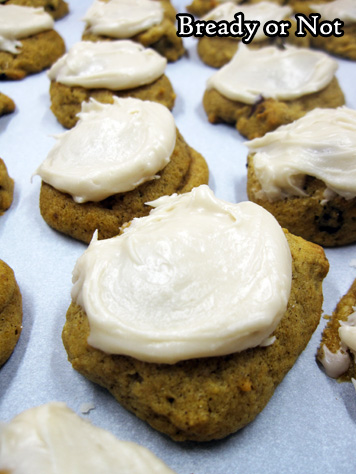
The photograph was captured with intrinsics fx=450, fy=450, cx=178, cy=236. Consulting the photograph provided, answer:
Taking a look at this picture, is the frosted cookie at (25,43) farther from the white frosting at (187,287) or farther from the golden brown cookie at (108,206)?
the white frosting at (187,287)

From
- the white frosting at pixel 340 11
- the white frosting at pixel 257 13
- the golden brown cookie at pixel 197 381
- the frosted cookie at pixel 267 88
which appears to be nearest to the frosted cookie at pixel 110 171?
the golden brown cookie at pixel 197 381

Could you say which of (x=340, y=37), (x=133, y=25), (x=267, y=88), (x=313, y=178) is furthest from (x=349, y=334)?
(x=340, y=37)

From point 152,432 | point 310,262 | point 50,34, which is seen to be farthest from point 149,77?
point 152,432

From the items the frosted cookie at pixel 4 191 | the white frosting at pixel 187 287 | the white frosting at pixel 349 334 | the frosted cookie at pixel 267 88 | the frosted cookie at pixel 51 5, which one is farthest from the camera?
the frosted cookie at pixel 51 5

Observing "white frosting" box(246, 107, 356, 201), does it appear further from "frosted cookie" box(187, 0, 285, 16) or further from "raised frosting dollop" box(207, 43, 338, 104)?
"frosted cookie" box(187, 0, 285, 16)

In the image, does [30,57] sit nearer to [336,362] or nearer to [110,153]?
[110,153]

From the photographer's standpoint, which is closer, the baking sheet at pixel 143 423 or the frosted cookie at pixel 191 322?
the frosted cookie at pixel 191 322

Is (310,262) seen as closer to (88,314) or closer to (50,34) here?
(88,314)
